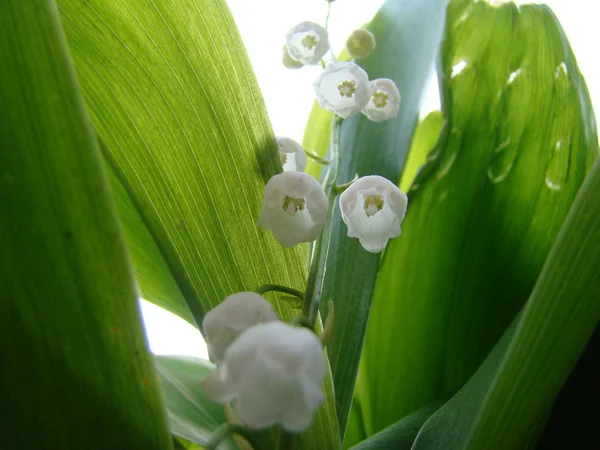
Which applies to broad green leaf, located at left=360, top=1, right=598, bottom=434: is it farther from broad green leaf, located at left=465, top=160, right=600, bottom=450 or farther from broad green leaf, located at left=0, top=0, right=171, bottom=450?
broad green leaf, located at left=0, top=0, right=171, bottom=450

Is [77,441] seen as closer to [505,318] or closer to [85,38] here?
[85,38]

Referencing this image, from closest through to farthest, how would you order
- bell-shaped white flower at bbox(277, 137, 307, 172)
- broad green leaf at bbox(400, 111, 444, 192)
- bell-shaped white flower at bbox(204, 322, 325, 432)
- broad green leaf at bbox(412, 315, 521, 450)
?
bell-shaped white flower at bbox(204, 322, 325, 432)
broad green leaf at bbox(412, 315, 521, 450)
bell-shaped white flower at bbox(277, 137, 307, 172)
broad green leaf at bbox(400, 111, 444, 192)

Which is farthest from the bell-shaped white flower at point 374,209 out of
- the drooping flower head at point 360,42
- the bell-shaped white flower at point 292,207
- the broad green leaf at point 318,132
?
the broad green leaf at point 318,132

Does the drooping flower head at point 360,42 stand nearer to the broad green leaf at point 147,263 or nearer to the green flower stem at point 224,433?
the broad green leaf at point 147,263

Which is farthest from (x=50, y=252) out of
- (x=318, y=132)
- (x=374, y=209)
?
(x=318, y=132)

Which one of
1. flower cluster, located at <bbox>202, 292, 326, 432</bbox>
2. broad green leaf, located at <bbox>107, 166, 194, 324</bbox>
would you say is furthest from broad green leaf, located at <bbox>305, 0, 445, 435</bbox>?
flower cluster, located at <bbox>202, 292, 326, 432</bbox>

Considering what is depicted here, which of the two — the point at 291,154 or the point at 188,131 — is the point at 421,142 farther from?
the point at 188,131

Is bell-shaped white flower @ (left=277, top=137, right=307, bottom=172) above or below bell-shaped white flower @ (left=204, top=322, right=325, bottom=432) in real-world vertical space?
above

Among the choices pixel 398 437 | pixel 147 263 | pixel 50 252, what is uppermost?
pixel 50 252
